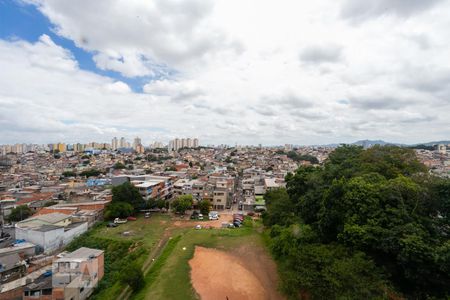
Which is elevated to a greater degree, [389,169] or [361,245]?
[389,169]

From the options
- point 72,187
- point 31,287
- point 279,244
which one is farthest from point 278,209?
point 72,187

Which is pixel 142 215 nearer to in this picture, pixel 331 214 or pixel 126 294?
pixel 126 294

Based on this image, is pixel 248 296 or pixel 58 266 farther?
pixel 58 266

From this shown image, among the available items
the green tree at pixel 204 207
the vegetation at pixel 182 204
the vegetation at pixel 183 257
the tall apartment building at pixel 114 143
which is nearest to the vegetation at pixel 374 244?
the vegetation at pixel 183 257

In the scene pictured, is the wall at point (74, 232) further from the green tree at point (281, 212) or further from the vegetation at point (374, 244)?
the vegetation at point (374, 244)

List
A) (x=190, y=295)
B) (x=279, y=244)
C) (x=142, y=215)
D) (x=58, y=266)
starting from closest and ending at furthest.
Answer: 1. (x=190, y=295)
2. (x=58, y=266)
3. (x=279, y=244)
4. (x=142, y=215)

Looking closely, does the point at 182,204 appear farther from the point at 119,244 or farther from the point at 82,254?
the point at 82,254
